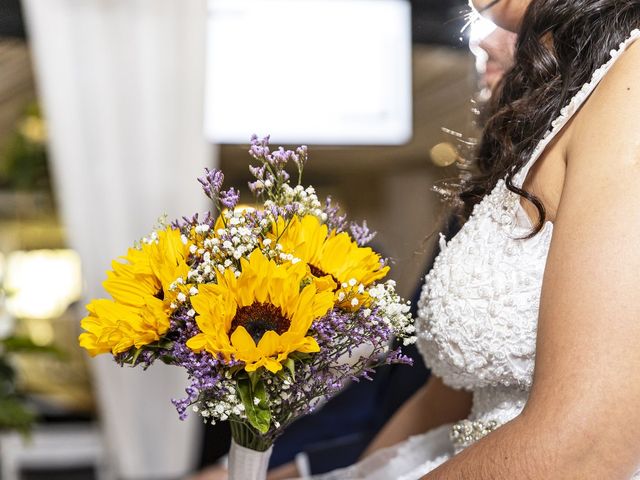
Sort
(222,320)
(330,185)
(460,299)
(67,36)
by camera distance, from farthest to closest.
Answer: (330,185), (67,36), (460,299), (222,320)

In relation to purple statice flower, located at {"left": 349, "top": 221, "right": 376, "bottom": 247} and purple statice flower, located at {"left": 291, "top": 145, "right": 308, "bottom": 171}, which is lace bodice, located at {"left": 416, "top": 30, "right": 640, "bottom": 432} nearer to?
purple statice flower, located at {"left": 349, "top": 221, "right": 376, "bottom": 247}

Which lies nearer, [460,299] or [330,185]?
[460,299]

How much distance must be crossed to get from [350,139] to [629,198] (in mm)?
2760

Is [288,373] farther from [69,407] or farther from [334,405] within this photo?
[69,407]

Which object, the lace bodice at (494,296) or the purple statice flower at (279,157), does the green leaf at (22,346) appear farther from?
the purple statice flower at (279,157)

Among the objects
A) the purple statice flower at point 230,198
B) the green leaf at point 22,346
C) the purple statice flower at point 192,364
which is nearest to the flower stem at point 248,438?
the purple statice flower at point 192,364

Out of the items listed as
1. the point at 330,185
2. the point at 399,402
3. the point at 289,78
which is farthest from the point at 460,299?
the point at 330,185

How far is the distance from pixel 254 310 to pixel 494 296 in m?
0.37

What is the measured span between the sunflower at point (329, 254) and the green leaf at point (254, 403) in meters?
0.13

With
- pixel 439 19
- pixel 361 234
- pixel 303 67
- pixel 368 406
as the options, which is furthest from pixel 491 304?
pixel 303 67

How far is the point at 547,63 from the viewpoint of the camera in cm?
107

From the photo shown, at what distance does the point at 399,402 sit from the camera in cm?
209

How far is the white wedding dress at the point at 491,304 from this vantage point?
3.37ft

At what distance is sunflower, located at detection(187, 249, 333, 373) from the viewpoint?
0.79 metres
